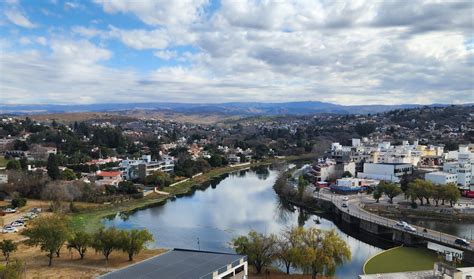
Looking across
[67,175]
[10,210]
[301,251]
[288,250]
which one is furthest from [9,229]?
[301,251]

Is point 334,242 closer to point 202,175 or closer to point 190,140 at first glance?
point 202,175

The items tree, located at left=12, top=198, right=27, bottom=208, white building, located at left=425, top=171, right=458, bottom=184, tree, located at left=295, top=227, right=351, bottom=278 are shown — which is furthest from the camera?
white building, located at left=425, top=171, right=458, bottom=184

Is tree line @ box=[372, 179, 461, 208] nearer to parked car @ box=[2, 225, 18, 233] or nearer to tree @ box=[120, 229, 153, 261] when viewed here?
tree @ box=[120, 229, 153, 261]

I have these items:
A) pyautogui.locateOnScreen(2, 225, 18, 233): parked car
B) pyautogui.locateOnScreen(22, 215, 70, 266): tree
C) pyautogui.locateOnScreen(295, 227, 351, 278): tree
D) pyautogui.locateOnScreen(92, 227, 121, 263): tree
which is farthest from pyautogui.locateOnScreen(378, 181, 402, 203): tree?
pyautogui.locateOnScreen(2, 225, 18, 233): parked car

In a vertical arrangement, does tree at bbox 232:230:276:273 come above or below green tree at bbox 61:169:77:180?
above

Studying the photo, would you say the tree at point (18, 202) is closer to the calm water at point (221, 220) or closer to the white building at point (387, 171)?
the calm water at point (221, 220)

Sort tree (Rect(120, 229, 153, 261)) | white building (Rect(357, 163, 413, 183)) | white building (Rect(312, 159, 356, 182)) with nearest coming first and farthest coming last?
tree (Rect(120, 229, 153, 261)) → white building (Rect(357, 163, 413, 183)) → white building (Rect(312, 159, 356, 182))
